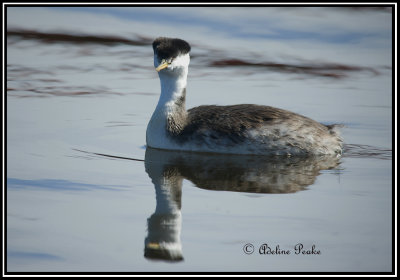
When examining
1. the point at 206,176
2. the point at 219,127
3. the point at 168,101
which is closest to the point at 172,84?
the point at 168,101

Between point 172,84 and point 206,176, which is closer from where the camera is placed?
point 206,176

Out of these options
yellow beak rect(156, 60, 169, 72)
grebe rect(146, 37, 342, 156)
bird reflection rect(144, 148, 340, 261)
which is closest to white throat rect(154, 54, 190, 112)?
grebe rect(146, 37, 342, 156)

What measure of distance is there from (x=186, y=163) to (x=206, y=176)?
2.35 feet

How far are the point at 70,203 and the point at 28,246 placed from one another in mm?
1186

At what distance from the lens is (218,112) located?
10.4 metres

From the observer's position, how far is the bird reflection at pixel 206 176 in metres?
7.01

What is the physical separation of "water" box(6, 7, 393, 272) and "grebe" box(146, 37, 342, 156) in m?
0.24

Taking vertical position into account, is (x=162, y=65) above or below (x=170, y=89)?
above

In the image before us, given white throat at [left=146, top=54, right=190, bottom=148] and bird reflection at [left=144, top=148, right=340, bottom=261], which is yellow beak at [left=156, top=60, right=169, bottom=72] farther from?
bird reflection at [left=144, top=148, right=340, bottom=261]

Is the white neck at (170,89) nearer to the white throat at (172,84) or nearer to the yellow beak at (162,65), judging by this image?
the white throat at (172,84)

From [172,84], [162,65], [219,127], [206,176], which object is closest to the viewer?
[206,176]

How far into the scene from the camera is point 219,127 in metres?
10.1

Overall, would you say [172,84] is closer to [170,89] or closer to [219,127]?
[170,89]

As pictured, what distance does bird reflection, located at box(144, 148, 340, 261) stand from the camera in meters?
7.01
